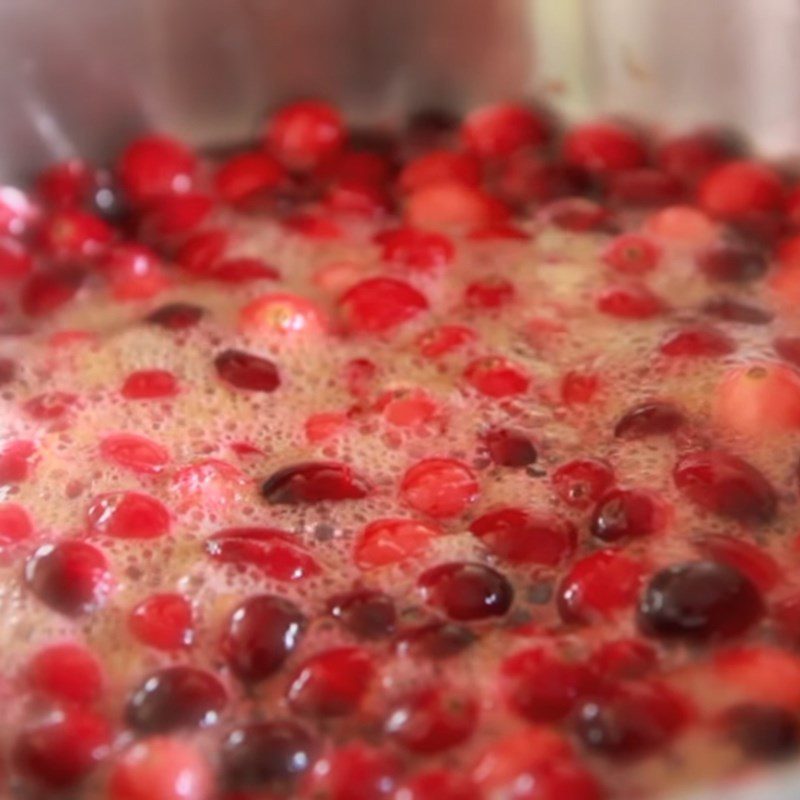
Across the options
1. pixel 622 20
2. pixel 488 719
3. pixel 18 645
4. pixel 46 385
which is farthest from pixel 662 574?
pixel 622 20

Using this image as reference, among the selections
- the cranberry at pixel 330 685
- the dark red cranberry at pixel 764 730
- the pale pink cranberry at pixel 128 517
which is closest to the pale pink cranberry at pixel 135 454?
the pale pink cranberry at pixel 128 517

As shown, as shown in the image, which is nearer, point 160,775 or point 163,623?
point 160,775

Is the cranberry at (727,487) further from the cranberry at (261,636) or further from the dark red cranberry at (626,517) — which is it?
the cranberry at (261,636)

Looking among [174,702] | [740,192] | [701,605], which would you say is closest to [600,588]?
[701,605]

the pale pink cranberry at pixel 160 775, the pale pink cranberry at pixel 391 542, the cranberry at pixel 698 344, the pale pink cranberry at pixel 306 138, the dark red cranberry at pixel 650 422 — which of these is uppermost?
the pale pink cranberry at pixel 306 138

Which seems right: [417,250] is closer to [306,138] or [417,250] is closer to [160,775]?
[306,138]

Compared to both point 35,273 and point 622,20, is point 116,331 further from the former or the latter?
point 622,20
